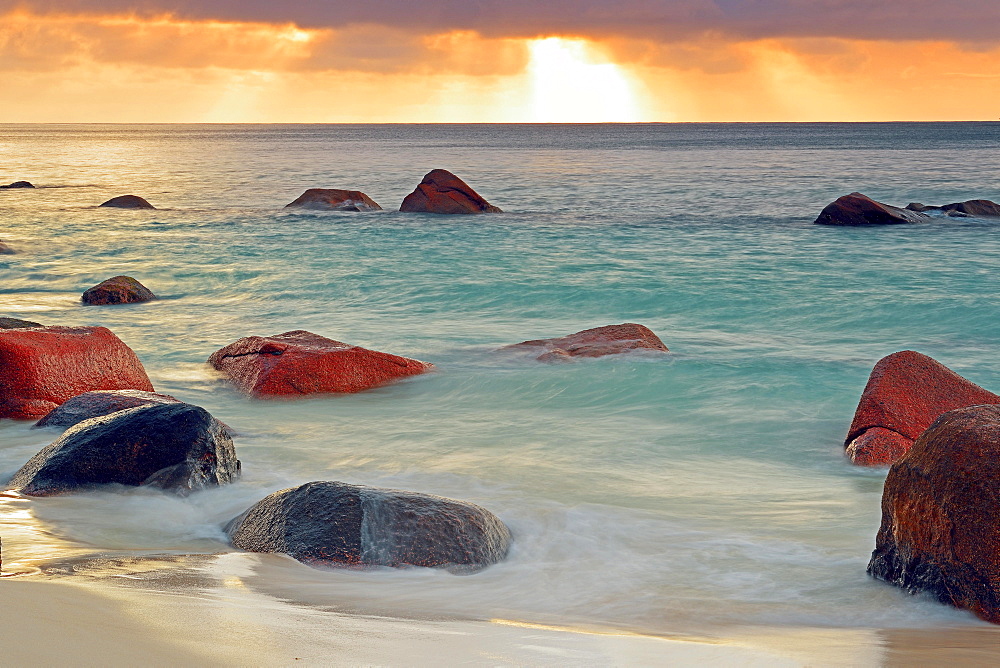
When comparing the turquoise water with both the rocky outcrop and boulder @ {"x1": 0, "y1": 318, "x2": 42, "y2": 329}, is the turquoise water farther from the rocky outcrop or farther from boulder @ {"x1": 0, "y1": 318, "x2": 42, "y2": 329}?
boulder @ {"x1": 0, "y1": 318, "x2": 42, "y2": 329}

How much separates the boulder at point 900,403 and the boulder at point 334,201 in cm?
2312

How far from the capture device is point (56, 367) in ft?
24.5

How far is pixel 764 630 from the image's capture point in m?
3.94

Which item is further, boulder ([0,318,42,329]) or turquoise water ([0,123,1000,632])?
boulder ([0,318,42,329])

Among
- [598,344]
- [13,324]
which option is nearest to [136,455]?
[13,324]

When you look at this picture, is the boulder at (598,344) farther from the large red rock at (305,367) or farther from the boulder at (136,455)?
the boulder at (136,455)

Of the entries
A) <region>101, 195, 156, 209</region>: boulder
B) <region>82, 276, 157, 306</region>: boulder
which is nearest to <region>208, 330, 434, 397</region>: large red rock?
<region>82, 276, 157, 306</region>: boulder

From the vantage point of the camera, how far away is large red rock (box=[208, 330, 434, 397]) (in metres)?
8.52

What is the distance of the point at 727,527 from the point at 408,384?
423 centimetres

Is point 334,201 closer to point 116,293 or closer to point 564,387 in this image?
point 116,293

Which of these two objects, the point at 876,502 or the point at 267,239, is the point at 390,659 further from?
the point at 267,239

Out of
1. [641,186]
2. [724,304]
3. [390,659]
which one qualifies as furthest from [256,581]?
[641,186]

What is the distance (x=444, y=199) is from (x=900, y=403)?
21486mm

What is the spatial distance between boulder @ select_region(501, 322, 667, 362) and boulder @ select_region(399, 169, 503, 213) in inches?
671
